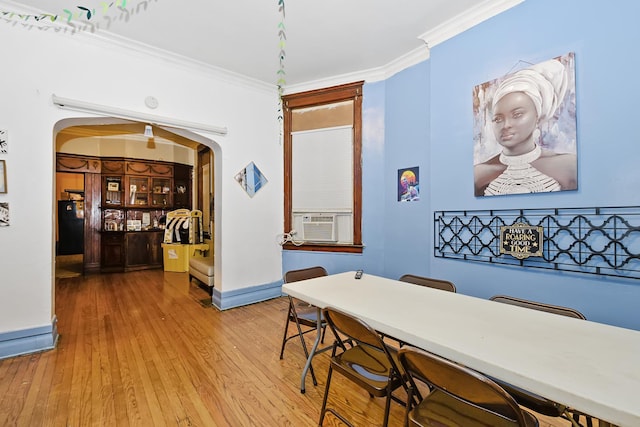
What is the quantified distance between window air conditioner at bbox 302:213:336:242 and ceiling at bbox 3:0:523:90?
6.50 ft

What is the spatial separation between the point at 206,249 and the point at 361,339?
5236 mm

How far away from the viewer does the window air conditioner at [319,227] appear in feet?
12.9

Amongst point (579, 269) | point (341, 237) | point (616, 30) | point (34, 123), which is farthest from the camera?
point (341, 237)

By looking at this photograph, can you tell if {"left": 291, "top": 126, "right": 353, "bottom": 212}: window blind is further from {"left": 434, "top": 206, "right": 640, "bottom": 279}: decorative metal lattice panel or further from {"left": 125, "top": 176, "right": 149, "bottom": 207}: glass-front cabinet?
{"left": 125, "top": 176, "right": 149, "bottom": 207}: glass-front cabinet

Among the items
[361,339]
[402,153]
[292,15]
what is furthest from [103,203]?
[361,339]

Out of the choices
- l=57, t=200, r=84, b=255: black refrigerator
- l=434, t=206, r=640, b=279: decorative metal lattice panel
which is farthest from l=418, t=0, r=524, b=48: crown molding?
l=57, t=200, r=84, b=255: black refrigerator

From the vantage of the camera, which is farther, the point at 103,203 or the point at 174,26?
the point at 103,203

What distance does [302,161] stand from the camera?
416 cm

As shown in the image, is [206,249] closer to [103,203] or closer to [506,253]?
[103,203]

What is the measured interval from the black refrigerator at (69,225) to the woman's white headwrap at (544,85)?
10.0 m

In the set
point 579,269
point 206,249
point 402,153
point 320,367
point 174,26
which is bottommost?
point 320,367

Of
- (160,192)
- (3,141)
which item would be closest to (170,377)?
(3,141)

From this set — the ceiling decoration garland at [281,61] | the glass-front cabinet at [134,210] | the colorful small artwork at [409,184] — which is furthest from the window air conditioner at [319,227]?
the glass-front cabinet at [134,210]

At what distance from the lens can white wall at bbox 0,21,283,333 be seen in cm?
254
